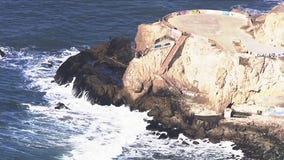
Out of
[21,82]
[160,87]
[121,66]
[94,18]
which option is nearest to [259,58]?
[160,87]

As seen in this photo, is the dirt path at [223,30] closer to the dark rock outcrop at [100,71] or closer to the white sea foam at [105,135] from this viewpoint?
the dark rock outcrop at [100,71]

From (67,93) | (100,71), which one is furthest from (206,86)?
(67,93)

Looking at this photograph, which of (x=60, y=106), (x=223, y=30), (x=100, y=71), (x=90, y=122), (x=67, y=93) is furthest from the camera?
(x=100, y=71)

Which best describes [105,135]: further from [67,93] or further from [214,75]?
[214,75]

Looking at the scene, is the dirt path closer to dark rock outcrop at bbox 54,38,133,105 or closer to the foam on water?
dark rock outcrop at bbox 54,38,133,105

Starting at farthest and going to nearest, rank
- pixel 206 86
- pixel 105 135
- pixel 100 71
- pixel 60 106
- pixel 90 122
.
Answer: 1. pixel 100 71
2. pixel 60 106
3. pixel 90 122
4. pixel 206 86
5. pixel 105 135

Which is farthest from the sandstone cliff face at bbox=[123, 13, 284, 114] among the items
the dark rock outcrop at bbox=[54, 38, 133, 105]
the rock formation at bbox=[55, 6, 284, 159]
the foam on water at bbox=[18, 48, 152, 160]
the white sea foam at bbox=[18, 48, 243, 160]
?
the white sea foam at bbox=[18, 48, 243, 160]
